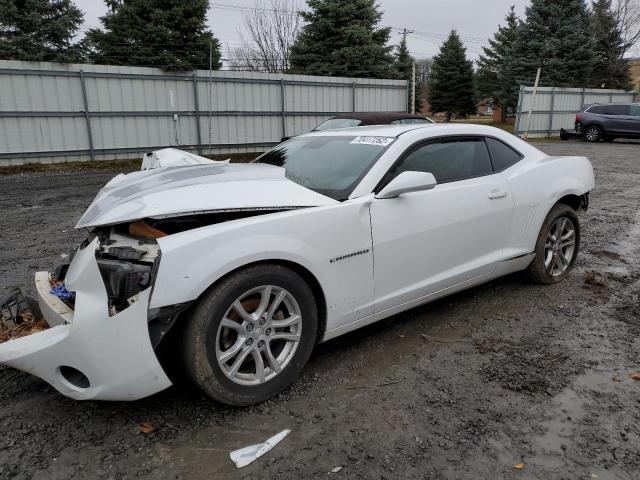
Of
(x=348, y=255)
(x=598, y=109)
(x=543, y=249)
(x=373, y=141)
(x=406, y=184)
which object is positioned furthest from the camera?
(x=598, y=109)

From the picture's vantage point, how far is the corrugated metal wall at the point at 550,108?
23234mm

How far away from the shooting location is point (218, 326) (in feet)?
7.95

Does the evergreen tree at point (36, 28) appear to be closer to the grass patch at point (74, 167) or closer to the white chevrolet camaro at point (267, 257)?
the grass patch at point (74, 167)

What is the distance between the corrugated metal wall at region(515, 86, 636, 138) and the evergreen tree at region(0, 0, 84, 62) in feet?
60.6

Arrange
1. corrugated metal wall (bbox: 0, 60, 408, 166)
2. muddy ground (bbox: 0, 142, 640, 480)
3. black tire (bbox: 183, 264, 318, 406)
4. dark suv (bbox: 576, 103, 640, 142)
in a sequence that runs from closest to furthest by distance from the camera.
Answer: muddy ground (bbox: 0, 142, 640, 480) < black tire (bbox: 183, 264, 318, 406) < corrugated metal wall (bbox: 0, 60, 408, 166) < dark suv (bbox: 576, 103, 640, 142)

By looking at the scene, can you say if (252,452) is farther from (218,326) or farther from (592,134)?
(592,134)

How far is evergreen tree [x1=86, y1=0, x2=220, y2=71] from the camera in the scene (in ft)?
61.4

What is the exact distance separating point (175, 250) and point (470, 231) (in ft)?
7.00

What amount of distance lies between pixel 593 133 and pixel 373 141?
21.5 metres

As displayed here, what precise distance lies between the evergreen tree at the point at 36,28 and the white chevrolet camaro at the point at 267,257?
17.0 metres

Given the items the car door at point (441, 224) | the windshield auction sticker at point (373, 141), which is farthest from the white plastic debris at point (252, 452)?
the windshield auction sticker at point (373, 141)

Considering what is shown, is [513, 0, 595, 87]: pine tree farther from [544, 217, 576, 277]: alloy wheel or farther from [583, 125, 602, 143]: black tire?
[544, 217, 576, 277]: alloy wheel

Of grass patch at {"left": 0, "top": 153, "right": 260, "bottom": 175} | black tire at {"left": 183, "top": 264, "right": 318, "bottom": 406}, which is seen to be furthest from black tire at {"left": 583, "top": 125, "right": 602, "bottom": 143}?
black tire at {"left": 183, "top": 264, "right": 318, "bottom": 406}

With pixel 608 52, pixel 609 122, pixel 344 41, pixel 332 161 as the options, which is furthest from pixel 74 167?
pixel 608 52
